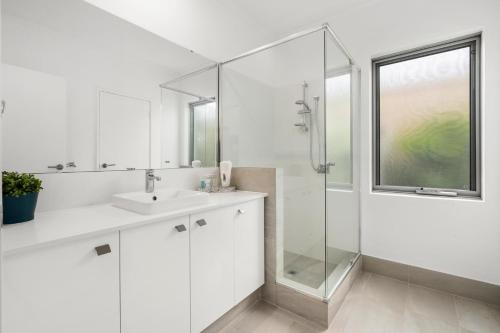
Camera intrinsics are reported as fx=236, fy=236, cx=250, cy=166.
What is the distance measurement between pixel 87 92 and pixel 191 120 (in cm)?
74

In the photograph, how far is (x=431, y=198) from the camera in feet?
6.59

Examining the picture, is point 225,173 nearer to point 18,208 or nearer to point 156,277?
point 156,277

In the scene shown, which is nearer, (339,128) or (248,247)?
(248,247)

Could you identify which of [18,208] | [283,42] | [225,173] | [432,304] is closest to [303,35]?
[283,42]

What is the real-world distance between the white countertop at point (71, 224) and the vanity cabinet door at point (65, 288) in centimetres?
3

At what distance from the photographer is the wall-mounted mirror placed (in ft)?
3.61

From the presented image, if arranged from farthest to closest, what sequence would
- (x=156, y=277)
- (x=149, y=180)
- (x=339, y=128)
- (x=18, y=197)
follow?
(x=339, y=128) < (x=149, y=180) < (x=156, y=277) < (x=18, y=197)

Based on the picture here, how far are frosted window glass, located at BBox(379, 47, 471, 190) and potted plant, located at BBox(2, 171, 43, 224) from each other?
2.62 metres

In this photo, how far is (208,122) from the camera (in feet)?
6.80

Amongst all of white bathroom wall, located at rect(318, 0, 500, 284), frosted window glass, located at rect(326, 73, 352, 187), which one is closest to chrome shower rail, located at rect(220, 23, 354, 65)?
frosted window glass, located at rect(326, 73, 352, 187)

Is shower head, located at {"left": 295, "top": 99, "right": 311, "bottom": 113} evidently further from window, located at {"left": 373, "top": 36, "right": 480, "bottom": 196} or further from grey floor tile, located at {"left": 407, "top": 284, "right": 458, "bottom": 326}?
grey floor tile, located at {"left": 407, "top": 284, "right": 458, "bottom": 326}

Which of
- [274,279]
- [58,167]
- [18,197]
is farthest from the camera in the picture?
[274,279]

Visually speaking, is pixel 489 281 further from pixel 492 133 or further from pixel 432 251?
pixel 492 133

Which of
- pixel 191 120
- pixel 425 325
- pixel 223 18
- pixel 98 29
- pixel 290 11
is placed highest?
pixel 290 11
